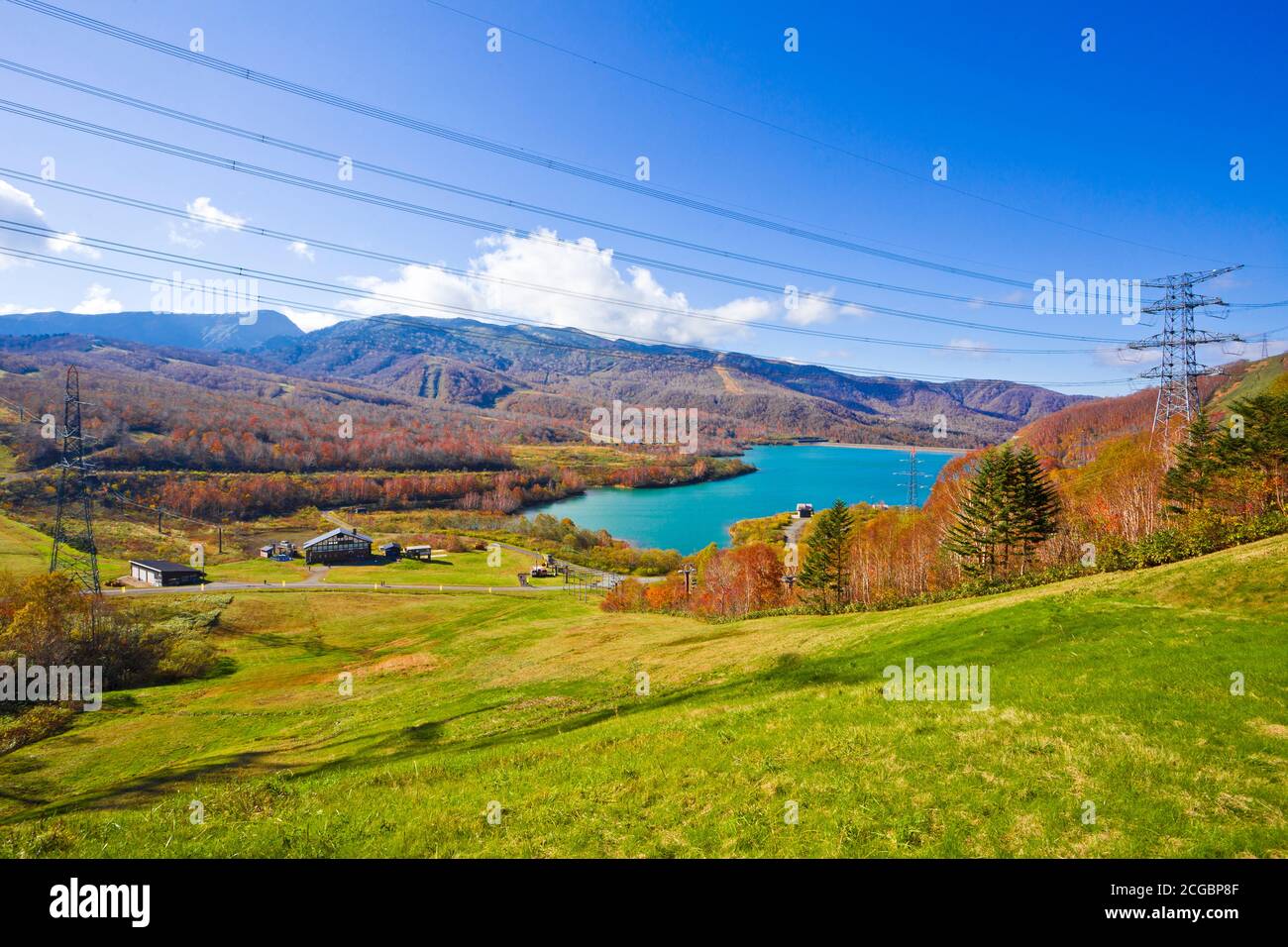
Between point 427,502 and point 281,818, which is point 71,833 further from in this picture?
point 427,502

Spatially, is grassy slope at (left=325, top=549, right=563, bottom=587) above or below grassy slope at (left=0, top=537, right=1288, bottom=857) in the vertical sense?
below

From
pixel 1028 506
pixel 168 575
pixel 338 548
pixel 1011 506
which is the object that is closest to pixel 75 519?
pixel 338 548

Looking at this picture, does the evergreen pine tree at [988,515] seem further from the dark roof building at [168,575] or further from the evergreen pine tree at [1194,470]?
the dark roof building at [168,575]

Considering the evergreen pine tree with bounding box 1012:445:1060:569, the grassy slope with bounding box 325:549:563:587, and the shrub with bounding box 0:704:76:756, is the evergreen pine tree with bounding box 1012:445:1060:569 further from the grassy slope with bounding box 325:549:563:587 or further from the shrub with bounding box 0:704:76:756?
the shrub with bounding box 0:704:76:756

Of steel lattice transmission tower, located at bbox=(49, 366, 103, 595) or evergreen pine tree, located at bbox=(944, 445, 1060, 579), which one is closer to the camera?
evergreen pine tree, located at bbox=(944, 445, 1060, 579)

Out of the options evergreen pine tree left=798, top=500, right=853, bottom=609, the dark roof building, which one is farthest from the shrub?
evergreen pine tree left=798, top=500, right=853, bottom=609

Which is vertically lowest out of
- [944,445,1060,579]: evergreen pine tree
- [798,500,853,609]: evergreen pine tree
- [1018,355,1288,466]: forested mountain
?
[798,500,853,609]: evergreen pine tree

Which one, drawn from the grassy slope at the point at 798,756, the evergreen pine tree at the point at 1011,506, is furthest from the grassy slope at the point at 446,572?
the evergreen pine tree at the point at 1011,506
